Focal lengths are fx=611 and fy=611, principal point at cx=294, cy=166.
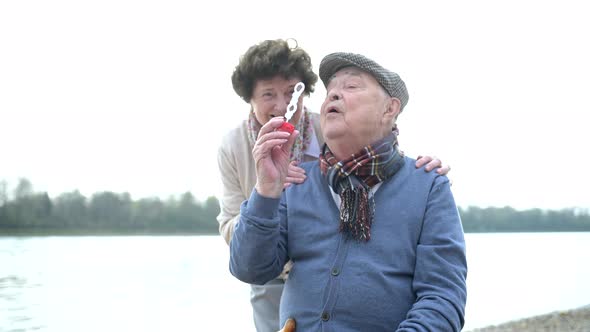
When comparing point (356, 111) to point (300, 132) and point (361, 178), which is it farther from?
point (300, 132)

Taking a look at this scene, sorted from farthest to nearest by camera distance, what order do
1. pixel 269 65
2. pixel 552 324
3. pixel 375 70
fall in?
pixel 552 324
pixel 269 65
pixel 375 70

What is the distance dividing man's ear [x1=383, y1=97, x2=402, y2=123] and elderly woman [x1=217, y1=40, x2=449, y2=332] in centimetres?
63

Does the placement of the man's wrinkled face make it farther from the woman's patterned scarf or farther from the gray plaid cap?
the woman's patterned scarf

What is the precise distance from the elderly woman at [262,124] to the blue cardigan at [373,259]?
633mm

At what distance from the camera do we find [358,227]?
1734 mm

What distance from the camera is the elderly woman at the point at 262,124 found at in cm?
250

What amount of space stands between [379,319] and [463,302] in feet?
0.77

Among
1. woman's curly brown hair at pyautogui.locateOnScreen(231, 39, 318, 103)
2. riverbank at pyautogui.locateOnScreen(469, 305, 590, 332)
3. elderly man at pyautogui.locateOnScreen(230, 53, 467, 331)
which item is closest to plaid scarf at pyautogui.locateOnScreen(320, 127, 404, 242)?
elderly man at pyautogui.locateOnScreen(230, 53, 467, 331)

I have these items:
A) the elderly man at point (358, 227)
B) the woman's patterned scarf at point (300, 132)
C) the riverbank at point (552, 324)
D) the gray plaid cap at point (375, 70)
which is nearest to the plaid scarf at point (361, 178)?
the elderly man at point (358, 227)

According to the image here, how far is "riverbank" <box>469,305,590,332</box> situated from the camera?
35.6 feet

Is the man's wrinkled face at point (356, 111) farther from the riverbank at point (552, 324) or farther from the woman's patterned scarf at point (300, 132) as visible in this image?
the riverbank at point (552, 324)

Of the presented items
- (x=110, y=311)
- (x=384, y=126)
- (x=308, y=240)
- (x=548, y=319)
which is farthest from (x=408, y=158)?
(x=110, y=311)

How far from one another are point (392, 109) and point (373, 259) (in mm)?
468

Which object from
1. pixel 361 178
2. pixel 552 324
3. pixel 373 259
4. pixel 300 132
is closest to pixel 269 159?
pixel 361 178
